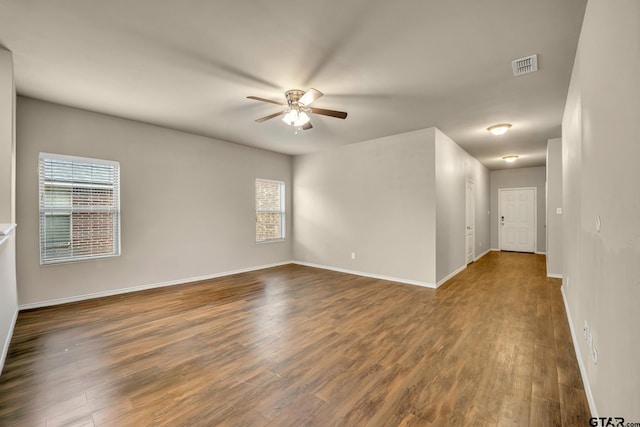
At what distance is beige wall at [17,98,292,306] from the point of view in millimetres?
3531

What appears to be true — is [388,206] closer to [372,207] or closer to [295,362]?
[372,207]

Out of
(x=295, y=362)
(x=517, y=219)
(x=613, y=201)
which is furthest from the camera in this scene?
(x=517, y=219)

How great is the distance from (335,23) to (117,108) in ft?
11.2

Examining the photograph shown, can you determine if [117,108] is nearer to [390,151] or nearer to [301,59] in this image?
[301,59]

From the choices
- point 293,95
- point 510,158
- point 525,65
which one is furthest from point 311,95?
point 510,158

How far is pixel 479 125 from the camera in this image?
444 cm

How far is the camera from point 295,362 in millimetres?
2320

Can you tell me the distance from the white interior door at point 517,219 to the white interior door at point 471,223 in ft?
8.46

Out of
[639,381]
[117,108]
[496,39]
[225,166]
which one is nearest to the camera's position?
[639,381]

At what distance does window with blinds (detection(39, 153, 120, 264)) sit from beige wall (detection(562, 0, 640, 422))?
17.5ft

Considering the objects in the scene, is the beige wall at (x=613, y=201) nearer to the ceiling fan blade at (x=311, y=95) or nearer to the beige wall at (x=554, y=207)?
the ceiling fan blade at (x=311, y=95)

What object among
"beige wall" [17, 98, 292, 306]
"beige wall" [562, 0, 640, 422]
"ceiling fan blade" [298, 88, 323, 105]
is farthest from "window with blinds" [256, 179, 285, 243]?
"beige wall" [562, 0, 640, 422]

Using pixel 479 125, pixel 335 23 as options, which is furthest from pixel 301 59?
pixel 479 125

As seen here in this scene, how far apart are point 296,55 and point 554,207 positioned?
216 inches
